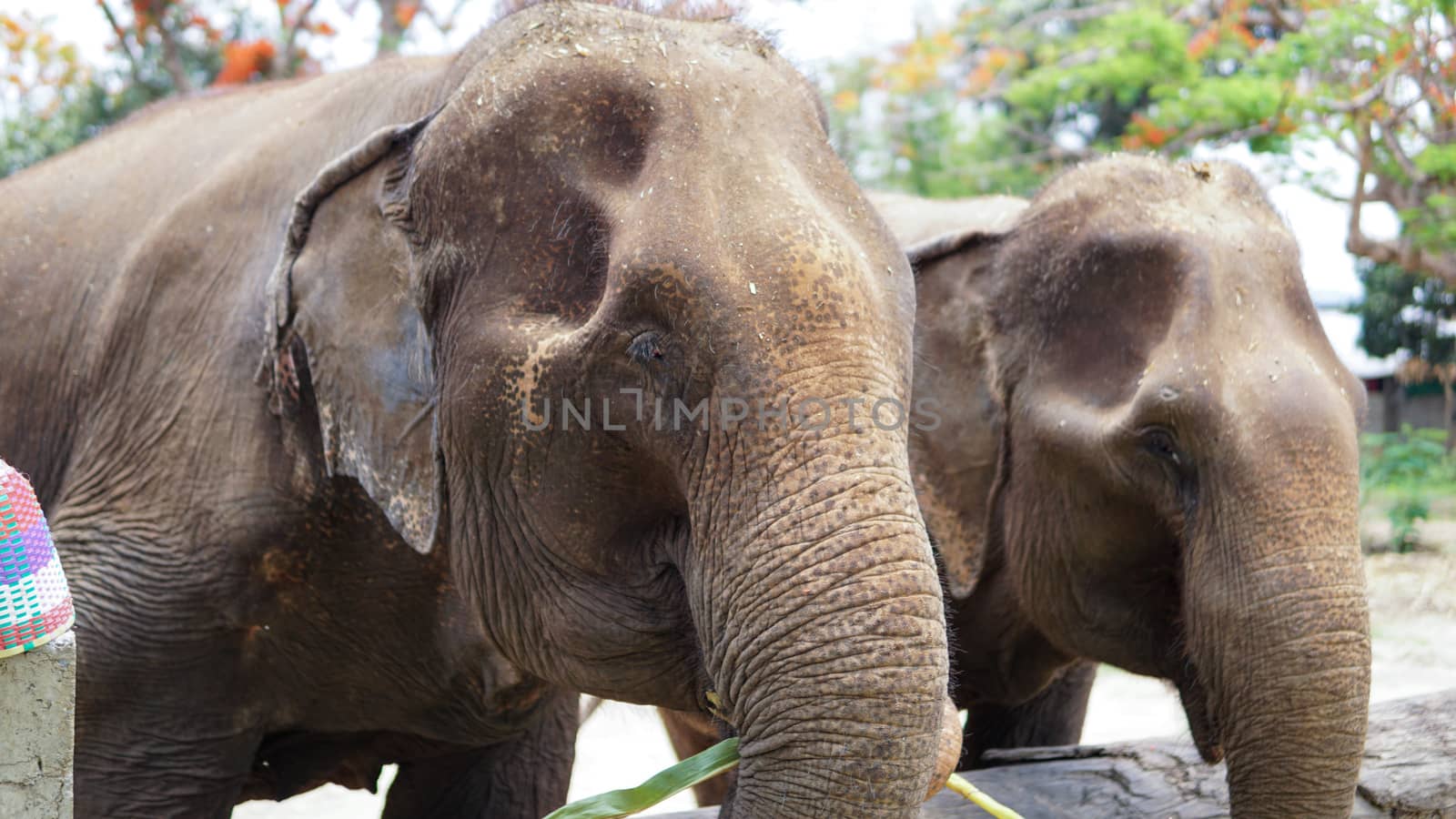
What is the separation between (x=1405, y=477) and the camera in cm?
1044

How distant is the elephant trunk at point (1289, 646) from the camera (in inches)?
95.2

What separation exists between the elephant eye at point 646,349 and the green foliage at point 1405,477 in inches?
306

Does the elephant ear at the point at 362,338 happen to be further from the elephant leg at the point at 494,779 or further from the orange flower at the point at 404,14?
the orange flower at the point at 404,14

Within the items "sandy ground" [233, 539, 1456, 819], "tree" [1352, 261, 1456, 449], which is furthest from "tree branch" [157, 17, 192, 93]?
"tree" [1352, 261, 1456, 449]

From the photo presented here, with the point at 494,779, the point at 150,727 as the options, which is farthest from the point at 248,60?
the point at 150,727

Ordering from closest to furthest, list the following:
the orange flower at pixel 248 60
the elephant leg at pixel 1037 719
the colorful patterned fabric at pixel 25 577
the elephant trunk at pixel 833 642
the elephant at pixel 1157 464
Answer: the colorful patterned fabric at pixel 25 577
the elephant trunk at pixel 833 642
the elephant at pixel 1157 464
the elephant leg at pixel 1037 719
the orange flower at pixel 248 60

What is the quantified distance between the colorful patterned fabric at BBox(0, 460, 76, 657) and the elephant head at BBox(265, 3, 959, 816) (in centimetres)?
65

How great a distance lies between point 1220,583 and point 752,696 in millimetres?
1266

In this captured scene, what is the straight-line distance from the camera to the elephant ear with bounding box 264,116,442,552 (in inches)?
84.0

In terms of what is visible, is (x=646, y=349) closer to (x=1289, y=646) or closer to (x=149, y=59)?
(x=1289, y=646)

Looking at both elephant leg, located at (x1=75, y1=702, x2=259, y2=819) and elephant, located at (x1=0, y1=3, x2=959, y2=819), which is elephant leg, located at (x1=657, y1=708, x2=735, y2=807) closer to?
elephant, located at (x1=0, y1=3, x2=959, y2=819)

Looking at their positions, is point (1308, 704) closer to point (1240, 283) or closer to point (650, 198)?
point (1240, 283)

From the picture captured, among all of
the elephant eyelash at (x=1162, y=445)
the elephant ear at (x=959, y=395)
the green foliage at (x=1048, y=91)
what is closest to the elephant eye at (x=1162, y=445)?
the elephant eyelash at (x=1162, y=445)

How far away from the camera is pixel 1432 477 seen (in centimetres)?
1138
